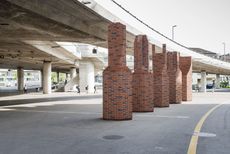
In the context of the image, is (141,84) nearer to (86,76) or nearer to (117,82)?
(117,82)

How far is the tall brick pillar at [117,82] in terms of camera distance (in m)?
14.2

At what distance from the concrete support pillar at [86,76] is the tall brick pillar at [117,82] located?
39.4m

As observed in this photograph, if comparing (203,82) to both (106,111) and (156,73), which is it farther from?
(106,111)

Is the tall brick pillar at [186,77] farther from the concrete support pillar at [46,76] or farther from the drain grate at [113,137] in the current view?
the concrete support pillar at [46,76]

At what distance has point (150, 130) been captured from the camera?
37.4ft

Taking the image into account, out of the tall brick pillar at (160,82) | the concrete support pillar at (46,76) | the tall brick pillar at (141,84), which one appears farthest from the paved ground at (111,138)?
the concrete support pillar at (46,76)

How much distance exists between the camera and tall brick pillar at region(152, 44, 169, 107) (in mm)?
22359

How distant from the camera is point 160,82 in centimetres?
2259

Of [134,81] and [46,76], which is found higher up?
[46,76]

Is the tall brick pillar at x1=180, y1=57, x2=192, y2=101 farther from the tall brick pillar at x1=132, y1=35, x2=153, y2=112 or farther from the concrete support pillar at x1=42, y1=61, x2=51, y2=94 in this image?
the concrete support pillar at x1=42, y1=61, x2=51, y2=94

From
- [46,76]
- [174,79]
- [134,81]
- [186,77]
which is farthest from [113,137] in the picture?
[46,76]

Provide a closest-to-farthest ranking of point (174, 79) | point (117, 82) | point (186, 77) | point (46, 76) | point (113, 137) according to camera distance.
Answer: point (113, 137), point (117, 82), point (174, 79), point (186, 77), point (46, 76)

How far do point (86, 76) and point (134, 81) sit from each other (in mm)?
36644

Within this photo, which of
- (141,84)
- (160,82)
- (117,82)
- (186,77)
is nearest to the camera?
(117,82)
